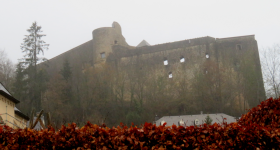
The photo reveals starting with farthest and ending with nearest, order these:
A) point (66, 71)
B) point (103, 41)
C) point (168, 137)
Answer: point (103, 41) < point (66, 71) < point (168, 137)

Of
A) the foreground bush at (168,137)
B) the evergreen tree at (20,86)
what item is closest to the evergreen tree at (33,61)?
the evergreen tree at (20,86)

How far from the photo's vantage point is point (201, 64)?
124ft

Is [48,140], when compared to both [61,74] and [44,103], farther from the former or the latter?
[61,74]

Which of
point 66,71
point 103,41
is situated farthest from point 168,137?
point 66,71

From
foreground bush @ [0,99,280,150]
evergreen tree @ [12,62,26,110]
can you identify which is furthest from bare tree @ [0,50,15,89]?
foreground bush @ [0,99,280,150]

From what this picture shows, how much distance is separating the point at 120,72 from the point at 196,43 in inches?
444

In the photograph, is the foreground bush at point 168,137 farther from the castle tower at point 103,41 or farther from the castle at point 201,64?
the castle tower at point 103,41

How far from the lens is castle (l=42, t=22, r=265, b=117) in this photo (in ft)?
120

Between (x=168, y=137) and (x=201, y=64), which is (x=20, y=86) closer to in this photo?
(x=201, y=64)

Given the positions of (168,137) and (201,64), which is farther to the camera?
(201,64)

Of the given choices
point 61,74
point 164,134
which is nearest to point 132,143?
point 164,134

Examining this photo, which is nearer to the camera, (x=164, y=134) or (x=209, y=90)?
(x=164, y=134)

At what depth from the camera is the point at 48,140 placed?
5.77 meters

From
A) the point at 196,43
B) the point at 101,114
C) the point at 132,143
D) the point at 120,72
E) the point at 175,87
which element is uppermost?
the point at 196,43
